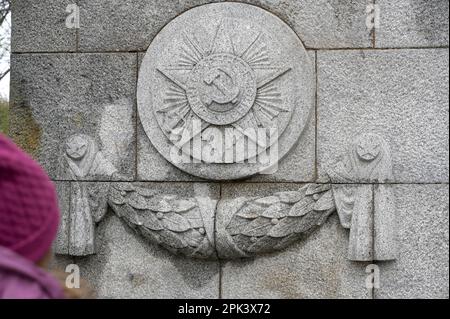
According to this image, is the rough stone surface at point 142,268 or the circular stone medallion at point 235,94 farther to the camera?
the rough stone surface at point 142,268

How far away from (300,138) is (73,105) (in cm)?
144

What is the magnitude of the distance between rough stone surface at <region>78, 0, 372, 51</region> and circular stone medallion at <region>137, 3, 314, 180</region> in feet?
0.32

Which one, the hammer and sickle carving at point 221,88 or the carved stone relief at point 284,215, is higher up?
the hammer and sickle carving at point 221,88

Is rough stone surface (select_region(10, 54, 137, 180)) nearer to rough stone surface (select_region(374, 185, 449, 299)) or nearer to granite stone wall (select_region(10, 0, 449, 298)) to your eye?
granite stone wall (select_region(10, 0, 449, 298))

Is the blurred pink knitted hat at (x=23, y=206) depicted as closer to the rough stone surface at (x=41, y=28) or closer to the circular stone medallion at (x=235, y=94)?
the circular stone medallion at (x=235, y=94)

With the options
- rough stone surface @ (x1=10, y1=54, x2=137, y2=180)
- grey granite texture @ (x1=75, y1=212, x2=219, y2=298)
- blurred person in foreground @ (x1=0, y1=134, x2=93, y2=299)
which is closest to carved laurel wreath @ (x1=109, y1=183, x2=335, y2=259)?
grey granite texture @ (x1=75, y1=212, x2=219, y2=298)

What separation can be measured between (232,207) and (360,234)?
77cm

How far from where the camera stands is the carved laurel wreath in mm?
4555

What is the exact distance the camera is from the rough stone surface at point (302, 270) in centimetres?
460

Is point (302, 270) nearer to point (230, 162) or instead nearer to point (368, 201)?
point (368, 201)

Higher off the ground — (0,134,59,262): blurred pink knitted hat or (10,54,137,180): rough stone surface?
(10,54,137,180): rough stone surface

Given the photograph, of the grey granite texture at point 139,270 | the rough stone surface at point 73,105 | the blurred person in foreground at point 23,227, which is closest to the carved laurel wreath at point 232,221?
the grey granite texture at point 139,270

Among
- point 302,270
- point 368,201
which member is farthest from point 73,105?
point 368,201
